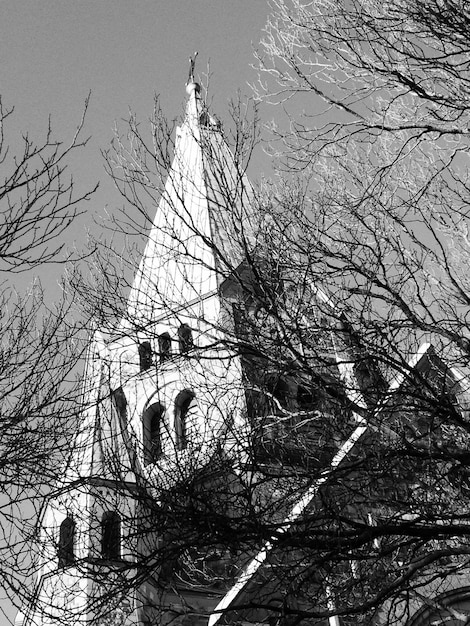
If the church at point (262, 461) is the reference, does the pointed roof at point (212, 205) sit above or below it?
above

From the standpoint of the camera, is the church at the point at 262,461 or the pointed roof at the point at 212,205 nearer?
the church at the point at 262,461

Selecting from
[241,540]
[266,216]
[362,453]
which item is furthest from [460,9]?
[241,540]

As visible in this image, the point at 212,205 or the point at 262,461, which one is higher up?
the point at 212,205

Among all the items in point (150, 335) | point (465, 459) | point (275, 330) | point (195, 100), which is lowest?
point (465, 459)

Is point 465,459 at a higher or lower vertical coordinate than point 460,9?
lower

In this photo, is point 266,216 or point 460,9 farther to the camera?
point 266,216

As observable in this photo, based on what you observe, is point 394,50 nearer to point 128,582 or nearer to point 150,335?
point 150,335

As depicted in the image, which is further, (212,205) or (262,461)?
(212,205)

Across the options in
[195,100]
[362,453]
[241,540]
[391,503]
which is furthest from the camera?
[195,100]

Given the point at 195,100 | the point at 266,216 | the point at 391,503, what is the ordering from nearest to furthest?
the point at 391,503, the point at 266,216, the point at 195,100

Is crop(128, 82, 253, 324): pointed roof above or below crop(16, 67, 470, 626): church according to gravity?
above

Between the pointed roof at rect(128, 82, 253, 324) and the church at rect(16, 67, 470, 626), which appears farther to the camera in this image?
the pointed roof at rect(128, 82, 253, 324)

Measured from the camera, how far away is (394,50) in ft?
23.8

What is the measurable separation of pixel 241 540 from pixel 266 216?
4.25 metres
